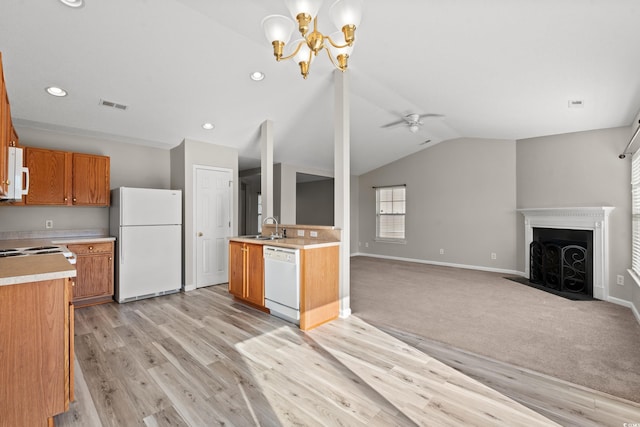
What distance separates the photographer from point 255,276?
3.68 metres

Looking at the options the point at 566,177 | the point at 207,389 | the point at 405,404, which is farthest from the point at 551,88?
the point at 207,389

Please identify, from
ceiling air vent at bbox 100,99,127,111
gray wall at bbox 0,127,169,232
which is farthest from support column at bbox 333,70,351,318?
gray wall at bbox 0,127,169,232

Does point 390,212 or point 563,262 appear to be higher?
point 390,212

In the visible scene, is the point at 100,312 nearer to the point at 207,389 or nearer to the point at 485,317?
the point at 207,389

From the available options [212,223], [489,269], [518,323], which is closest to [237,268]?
[212,223]

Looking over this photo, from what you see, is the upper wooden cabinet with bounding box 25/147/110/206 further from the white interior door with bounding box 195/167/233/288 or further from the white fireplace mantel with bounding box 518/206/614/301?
the white fireplace mantel with bounding box 518/206/614/301

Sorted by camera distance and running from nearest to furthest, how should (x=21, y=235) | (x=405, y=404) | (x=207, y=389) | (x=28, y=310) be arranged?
(x=28, y=310) → (x=405, y=404) → (x=207, y=389) → (x=21, y=235)

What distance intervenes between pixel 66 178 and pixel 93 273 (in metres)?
1.28

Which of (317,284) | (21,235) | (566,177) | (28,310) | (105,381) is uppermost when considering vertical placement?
(566,177)

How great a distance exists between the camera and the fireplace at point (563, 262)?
14.9 ft

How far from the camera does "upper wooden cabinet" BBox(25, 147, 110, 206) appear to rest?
3635 millimetres

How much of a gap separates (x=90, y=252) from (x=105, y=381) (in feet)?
7.62

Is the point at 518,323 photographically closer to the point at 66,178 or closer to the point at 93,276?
the point at 93,276

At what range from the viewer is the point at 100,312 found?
367 cm
